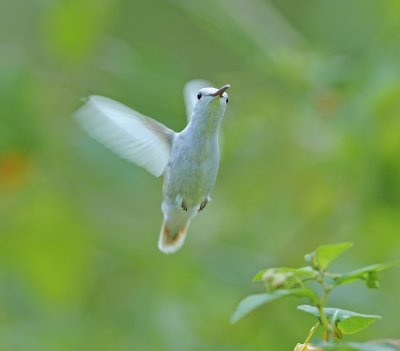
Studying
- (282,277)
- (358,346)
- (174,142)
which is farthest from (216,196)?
(358,346)

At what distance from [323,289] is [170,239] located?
1.14 m

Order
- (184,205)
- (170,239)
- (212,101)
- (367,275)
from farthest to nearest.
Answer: (170,239), (184,205), (212,101), (367,275)

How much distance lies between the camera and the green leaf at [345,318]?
1.78m

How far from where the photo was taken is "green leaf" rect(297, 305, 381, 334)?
1782 millimetres

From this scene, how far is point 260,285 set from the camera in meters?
4.52

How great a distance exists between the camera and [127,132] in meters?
2.61

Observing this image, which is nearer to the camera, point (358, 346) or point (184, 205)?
point (358, 346)

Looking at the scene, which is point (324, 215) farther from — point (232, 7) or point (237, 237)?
point (232, 7)

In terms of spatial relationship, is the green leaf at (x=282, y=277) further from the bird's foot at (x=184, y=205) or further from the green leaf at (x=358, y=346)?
the bird's foot at (x=184, y=205)

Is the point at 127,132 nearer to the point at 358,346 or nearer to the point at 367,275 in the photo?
the point at 367,275

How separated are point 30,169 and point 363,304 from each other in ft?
6.03

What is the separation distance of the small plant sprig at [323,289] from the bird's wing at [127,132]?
33.8 inches

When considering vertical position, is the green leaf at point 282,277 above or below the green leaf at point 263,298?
above

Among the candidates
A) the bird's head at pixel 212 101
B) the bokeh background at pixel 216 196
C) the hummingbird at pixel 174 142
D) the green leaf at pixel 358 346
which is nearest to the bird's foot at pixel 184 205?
the hummingbird at pixel 174 142
